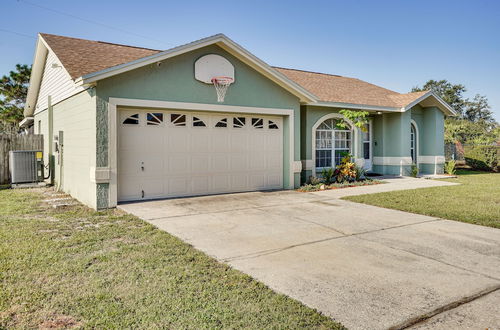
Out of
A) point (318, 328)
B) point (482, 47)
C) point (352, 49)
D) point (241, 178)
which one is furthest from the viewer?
point (482, 47)

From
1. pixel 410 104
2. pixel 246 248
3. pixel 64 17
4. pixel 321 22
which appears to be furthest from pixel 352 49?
pixel 246 248

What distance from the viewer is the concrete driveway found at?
3.51 m

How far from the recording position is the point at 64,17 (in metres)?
17.4

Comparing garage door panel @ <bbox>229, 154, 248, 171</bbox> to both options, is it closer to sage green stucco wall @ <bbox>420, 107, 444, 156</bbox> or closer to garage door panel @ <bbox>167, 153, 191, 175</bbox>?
garage door panel @ <bbox>167, 153, 191, 175</bbox>

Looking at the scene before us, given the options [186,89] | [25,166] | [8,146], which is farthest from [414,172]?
[8,146]

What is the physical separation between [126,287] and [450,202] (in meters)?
8.97

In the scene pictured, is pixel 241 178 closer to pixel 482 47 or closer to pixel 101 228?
pixel 101 228

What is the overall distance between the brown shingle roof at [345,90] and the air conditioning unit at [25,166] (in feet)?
35.6

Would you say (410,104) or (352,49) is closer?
(410,104)

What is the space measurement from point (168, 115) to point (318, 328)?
7.88m

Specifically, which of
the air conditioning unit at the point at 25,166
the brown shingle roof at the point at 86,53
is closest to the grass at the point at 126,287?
the brown shingle roof at the point at 86,53

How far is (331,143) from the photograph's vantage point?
14758mm

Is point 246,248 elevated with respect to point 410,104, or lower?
lower

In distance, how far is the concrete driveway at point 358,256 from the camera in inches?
138
